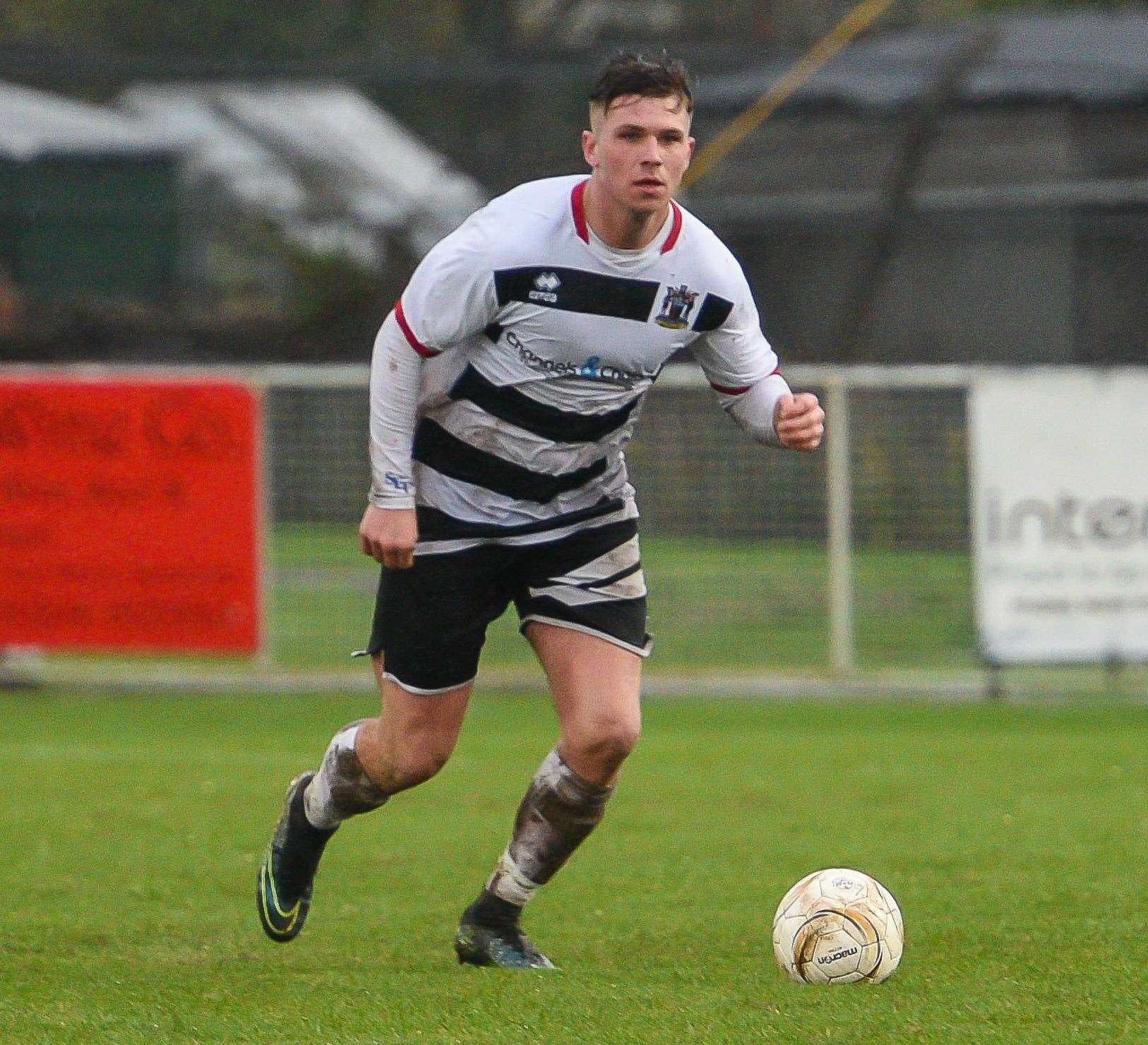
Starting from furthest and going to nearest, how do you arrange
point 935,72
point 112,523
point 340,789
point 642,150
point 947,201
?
1. point 935,72
2. point 947,201
3. point 112,523
4. point 340,789
5. point 642,150

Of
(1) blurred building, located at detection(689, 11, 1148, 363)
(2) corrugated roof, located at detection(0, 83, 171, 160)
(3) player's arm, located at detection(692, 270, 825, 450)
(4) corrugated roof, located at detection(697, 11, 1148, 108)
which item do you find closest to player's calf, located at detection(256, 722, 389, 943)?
(3) player's arm, located at detection(692, 270, 825, 450)

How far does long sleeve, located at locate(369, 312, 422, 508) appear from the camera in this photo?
4898mm

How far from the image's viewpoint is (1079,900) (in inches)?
231

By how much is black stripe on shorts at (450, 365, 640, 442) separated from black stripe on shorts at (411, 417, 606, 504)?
96mm

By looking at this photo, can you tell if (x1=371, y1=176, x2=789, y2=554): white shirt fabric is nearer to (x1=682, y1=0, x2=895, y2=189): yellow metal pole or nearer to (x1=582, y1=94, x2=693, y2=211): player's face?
(x1=582, y1=94, x2=693, y2=211): player's face

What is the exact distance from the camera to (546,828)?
5145 mm

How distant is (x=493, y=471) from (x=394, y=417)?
286 mm

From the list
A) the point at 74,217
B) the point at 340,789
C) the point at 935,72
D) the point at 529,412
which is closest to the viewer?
the point at 529,412

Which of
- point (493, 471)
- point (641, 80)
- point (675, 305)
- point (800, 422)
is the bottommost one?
point (493, 471)

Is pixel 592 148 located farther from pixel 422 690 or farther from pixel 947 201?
pixel 947 201

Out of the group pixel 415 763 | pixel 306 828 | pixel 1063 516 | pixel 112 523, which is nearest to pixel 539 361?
pixel 415 763

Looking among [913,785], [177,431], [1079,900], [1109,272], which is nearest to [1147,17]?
[1109,272]

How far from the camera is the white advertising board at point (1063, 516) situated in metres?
10.7

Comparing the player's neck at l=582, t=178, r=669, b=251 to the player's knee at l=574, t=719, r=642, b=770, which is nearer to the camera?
the player's neck at l=582, t=178, r=669, b=251
